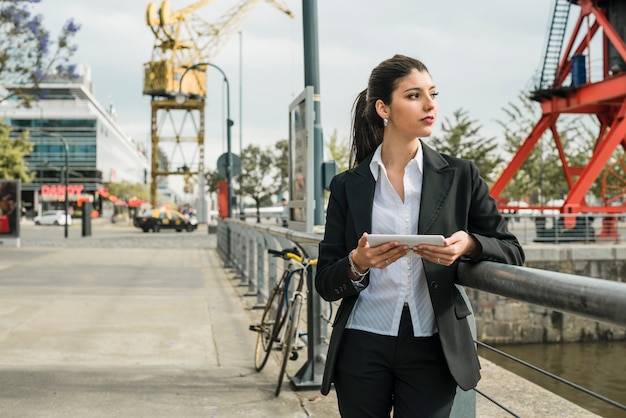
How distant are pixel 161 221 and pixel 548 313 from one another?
29.1 meters

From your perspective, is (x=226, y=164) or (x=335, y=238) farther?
(x=226, y=164)

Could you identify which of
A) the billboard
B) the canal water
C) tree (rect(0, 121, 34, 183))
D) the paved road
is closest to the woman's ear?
the paved road

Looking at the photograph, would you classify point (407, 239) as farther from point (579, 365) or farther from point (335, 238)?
point (579, 365)

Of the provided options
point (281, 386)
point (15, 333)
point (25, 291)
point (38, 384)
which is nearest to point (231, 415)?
point (281, 386)

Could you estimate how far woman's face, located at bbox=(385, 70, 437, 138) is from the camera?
2211mm

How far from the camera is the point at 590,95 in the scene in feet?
86.6

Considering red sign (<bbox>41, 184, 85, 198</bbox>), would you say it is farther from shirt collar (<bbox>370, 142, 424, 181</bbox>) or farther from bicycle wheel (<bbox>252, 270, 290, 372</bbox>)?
shirt collar (<bbox>370, 142, 424, 181</bbox>)

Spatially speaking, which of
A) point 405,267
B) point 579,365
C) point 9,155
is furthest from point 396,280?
point 9,155

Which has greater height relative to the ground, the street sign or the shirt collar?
the street sign

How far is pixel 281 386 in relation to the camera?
210 inches

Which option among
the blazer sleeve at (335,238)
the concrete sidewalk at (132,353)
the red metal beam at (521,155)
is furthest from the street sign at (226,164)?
the blazer sleeve at (335,238)

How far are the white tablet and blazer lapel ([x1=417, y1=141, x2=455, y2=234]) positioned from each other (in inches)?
6.4

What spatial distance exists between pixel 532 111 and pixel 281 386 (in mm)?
41483

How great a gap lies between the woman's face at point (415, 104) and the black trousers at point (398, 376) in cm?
51
